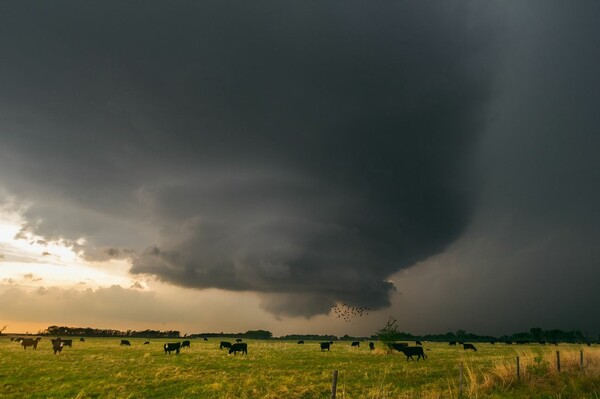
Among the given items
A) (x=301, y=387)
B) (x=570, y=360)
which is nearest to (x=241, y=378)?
(x=301, y=387)

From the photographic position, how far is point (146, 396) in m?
18.4

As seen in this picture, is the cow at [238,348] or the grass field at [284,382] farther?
the cow at [238,348]

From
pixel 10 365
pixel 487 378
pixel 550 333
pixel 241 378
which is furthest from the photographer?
pixel 550 333

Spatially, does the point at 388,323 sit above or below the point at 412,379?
above

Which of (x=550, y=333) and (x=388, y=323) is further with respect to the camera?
(x=550, y=333)

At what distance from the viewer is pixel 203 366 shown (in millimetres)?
30703

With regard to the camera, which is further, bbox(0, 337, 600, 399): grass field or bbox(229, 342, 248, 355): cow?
bbox(229, 342, 248, 355): cow

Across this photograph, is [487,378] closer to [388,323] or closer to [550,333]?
[388,323]

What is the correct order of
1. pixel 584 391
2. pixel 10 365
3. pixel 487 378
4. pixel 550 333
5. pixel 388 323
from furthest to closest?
1. pixel 550 333
2. pixel 388 323
3. pixel 10 365
4. pixel 487 378
5. pixel 584 391

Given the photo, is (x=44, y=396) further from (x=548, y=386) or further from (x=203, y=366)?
(x=548, y=386)

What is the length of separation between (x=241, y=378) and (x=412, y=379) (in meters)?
11.6

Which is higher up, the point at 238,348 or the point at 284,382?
the point at 238,348

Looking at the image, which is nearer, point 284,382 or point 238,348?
point 284,382

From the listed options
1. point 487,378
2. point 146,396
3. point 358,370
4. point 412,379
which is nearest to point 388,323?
point 358,370
